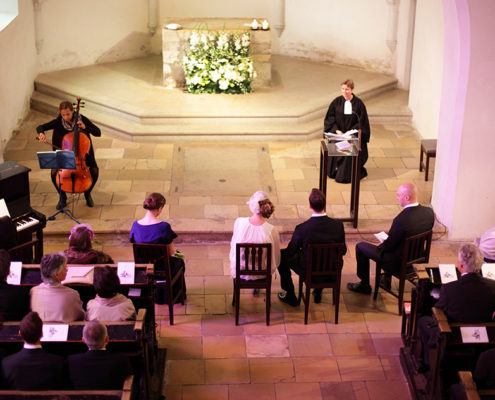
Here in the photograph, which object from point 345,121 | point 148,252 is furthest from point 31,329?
point 345,121

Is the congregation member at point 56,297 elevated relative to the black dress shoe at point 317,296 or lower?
elevated

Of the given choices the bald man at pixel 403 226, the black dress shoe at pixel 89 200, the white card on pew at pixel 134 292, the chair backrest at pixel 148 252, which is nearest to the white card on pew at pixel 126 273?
the white card on pew at pixel 134 292

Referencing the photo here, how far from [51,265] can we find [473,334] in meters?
3.09

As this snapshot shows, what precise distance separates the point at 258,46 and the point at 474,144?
5218 mm

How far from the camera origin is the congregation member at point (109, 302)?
5.31 meters

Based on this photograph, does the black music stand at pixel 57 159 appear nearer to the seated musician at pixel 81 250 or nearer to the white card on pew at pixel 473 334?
the seated musician at pixel 81 250

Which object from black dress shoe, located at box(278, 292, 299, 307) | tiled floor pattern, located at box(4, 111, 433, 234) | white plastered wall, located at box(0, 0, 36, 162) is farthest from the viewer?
white plastered wall, located at box(0, 0, 36, 162)

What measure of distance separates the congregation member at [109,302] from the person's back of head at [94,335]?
77 cm

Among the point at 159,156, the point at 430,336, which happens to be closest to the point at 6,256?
the point at 430,336

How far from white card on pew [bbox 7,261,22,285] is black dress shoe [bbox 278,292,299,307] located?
2480 millimetres

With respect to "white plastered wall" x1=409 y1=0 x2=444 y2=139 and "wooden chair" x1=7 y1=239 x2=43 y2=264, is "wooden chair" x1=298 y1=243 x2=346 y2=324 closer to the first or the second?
"wooden chair" x1=7 y1=239 x2=43 y2=264

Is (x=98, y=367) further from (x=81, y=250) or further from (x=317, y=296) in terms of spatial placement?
(x=317, y=296)

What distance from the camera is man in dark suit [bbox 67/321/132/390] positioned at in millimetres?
4570

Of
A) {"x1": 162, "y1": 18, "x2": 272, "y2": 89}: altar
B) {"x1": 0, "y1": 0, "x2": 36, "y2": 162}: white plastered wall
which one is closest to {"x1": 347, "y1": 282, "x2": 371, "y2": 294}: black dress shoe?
{"x1": 0, "y1": 0, "x2": 36, "y2": 162}: white plastered wall
